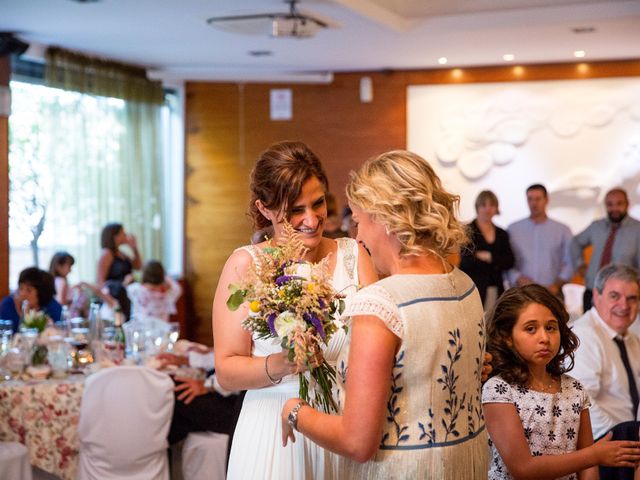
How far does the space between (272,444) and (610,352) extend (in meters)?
2.29

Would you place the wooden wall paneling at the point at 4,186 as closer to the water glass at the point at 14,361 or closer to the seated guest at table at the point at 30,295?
the seated guest at table at the point at 30,295

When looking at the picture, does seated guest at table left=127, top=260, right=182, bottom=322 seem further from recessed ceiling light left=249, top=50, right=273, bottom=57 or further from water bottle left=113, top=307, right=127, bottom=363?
water bottle left=113, top=307, right=127, bottom=363

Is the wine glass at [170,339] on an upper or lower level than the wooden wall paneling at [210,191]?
lower

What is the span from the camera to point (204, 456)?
4.93 m

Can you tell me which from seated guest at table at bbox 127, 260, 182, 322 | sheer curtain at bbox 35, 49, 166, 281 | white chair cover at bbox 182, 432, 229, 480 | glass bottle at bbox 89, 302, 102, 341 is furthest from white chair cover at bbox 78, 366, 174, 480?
sheer curtain at bbox 35, 49, 166, 281

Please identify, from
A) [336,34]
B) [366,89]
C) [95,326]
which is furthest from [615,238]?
[95,326]

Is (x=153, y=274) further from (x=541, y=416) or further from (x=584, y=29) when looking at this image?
(x=541, y=416)

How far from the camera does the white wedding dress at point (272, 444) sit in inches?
100

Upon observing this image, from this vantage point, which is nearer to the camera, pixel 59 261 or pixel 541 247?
pixel 59 261

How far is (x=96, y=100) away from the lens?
8945 mm

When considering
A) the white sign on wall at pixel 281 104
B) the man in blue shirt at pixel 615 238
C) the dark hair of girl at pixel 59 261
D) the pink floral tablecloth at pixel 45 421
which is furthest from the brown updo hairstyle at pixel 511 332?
the white sign on wall at pixel 281 104

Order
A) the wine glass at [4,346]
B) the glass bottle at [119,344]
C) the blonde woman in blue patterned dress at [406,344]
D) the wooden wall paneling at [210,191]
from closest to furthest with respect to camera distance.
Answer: the blonde woman in blue patterned dress at [406,344]
the wine glass at [4,346]
the glass bottle at [119,344]
the wooden wall paneling at [210,191]

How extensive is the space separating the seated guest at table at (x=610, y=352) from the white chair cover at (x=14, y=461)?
283 cm

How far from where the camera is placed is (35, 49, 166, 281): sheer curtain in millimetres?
8430
